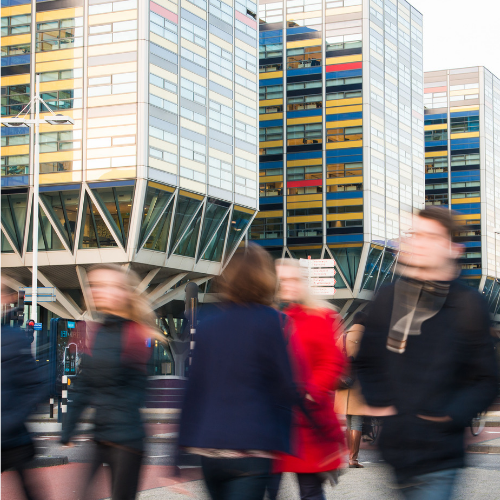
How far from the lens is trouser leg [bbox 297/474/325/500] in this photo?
448 cm

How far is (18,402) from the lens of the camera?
4961 mm

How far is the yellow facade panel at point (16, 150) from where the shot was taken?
41125 millimetres

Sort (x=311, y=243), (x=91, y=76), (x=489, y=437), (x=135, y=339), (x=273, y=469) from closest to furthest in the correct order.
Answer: (x=273, y=469), (x=135, y=339), (x=489, y=437), (x=91, y=76), (x=311, y=243)

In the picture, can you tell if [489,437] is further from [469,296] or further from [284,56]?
[284,56]

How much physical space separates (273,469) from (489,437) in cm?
1177

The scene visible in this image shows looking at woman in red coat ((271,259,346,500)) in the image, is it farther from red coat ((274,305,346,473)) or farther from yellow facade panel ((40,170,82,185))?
yellow facade panel ((40,170,82,185))

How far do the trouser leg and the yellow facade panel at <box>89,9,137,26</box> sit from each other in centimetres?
3817

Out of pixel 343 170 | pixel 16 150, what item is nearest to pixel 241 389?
pixel 16 150

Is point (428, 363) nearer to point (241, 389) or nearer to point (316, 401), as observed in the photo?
point (241, 389)

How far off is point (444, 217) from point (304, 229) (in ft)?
200

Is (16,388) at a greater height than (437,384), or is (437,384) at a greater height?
(437,384)

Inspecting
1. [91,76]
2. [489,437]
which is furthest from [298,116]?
[489,437]

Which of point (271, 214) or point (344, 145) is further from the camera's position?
point (271, 214)

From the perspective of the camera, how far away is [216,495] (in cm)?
343
